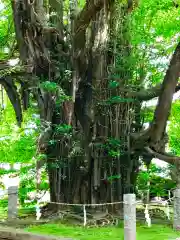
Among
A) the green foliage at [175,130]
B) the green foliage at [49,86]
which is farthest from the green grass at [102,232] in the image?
the green foliage at [175,130]

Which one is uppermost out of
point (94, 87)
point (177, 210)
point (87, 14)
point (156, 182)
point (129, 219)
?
point (87, 14)

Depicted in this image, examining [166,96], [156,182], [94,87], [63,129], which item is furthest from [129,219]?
[156,182]

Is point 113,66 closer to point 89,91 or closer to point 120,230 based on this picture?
point 89,91

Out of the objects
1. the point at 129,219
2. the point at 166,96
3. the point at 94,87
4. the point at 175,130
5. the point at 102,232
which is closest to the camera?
the point at 129,219

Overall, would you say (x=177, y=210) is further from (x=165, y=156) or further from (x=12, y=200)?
(x=12, y=200)

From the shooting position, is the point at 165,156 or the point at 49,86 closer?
the point at 49,86

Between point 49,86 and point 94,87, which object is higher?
point 94,87

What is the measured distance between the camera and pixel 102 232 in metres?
6.68

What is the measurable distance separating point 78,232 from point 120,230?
2.65 feet

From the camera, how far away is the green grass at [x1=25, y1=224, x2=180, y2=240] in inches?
244

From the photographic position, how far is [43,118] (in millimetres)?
8359

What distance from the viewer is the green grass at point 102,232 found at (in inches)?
244

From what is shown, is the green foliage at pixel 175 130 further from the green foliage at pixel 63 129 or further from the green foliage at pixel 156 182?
the green foliage at pixel 63 129

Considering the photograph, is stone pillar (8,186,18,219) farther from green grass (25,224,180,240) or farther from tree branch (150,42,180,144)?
tree branch (150,42,180,144)
